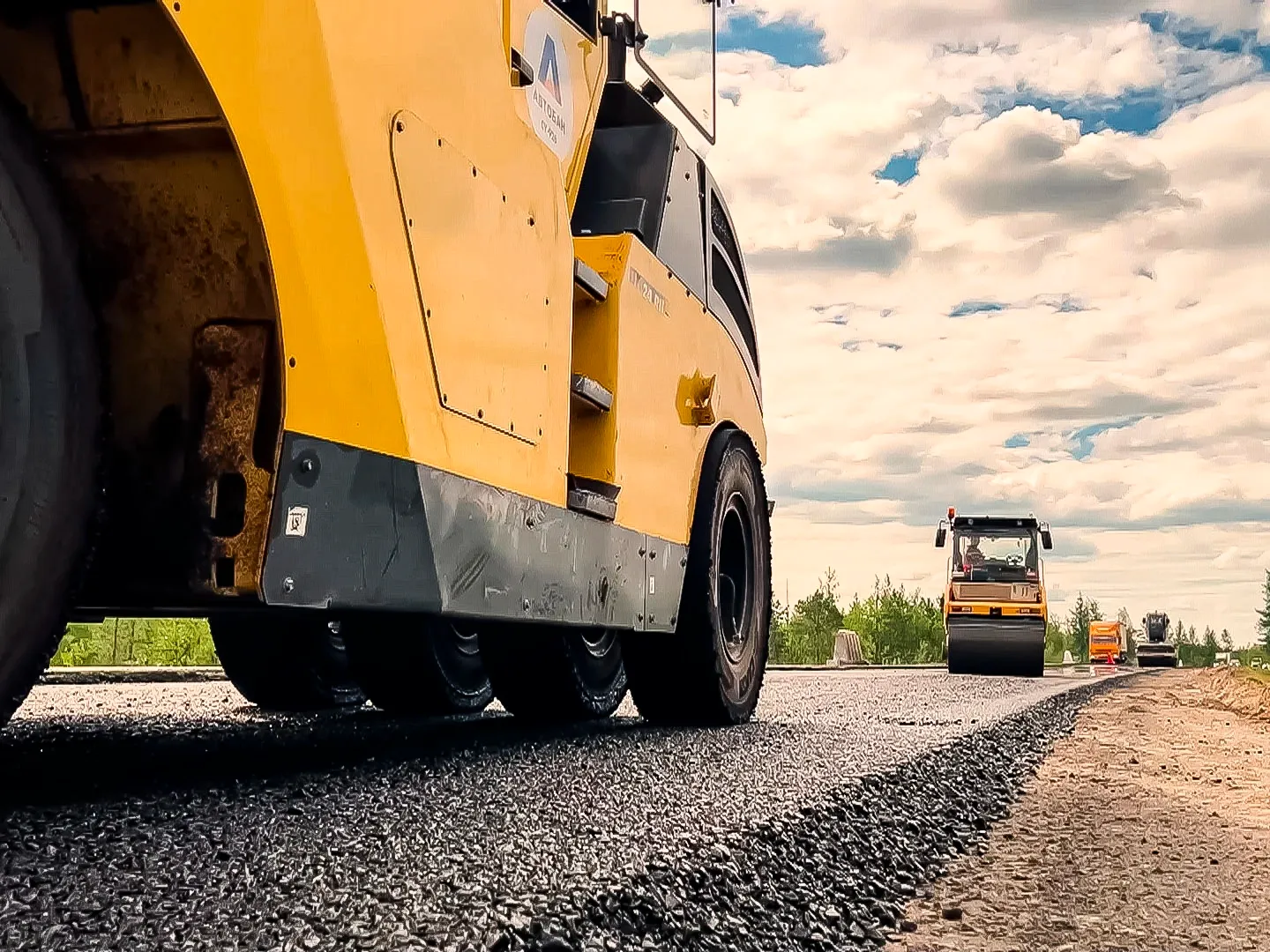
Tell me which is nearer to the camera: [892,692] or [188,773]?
[188,773]

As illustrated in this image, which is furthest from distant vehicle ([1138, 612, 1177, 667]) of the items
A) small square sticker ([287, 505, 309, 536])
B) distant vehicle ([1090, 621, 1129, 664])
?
small square sticker ([287, 505, 309, 536])

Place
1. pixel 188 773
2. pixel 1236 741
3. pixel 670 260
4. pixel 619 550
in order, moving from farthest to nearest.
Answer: pixel 1236 741, pixel 670 260, pixel 619 550, pixel 188 773

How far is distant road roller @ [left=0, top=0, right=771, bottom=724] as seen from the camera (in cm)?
196

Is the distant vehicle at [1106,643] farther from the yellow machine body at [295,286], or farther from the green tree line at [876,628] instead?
the yellow machine body at [295,286]

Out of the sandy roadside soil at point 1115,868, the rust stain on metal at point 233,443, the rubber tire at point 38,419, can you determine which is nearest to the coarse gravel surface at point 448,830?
the sandy roadside soil at point 1115,868

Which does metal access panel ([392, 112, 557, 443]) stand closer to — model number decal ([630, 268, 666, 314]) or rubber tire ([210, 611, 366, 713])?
model number decal ([630, 268, 666, 314])

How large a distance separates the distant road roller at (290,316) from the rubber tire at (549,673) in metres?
0.93

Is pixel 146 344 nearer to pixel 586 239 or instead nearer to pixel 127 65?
pixel 127 65

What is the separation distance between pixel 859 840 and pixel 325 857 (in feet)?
4.70

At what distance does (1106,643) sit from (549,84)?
44778 mm

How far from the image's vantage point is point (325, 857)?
1996 mm

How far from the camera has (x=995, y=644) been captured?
62.7 feet

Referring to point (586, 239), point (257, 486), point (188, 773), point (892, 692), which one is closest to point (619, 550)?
point (586, 239)

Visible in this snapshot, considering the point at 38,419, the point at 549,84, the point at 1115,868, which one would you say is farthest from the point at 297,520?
the point at 1115,868
